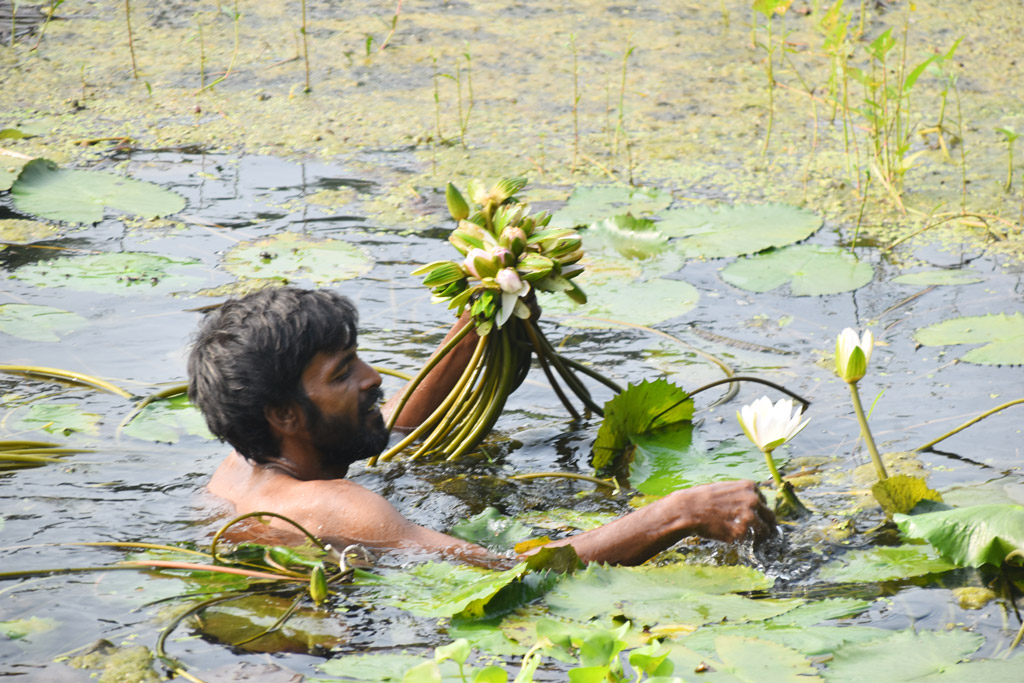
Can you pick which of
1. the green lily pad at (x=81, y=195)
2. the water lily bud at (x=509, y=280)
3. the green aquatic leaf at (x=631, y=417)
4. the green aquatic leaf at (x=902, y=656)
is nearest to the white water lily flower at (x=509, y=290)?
the water lily bud at (x=509, y=280)

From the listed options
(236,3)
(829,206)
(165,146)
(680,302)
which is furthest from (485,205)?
(236,3)

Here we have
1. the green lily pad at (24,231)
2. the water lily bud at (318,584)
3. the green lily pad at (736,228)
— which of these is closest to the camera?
the water lily bud at (318,584)

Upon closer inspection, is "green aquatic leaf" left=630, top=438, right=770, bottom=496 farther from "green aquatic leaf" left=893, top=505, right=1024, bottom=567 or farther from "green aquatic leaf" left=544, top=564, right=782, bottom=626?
"green aquatic leaf" left=893, top=505, right=1024, bottom=567

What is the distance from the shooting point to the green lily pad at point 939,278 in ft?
13.4

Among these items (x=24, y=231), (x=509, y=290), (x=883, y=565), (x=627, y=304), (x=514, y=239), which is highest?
(x=514, y=239)

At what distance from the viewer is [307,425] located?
2.66 meters

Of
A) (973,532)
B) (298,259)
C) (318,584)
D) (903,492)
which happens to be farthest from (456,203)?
(298,259)

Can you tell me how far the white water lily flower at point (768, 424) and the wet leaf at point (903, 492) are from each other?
1.05ft

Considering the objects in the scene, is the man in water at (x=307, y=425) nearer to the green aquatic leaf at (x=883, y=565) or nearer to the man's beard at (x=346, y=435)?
the man's beard at (x=346, y=435)

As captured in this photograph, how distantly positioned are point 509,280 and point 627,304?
143cm

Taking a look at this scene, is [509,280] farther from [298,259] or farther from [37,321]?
[37,321]

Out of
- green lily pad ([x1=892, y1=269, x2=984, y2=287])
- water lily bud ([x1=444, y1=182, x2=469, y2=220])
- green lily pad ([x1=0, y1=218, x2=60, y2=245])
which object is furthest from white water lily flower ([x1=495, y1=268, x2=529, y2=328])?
green lily pad ([x1=0, y1=218, x2=60, y2=245])

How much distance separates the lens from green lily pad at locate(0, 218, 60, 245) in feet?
14.7

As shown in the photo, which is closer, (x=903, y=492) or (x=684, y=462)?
(x=903, y=492)
